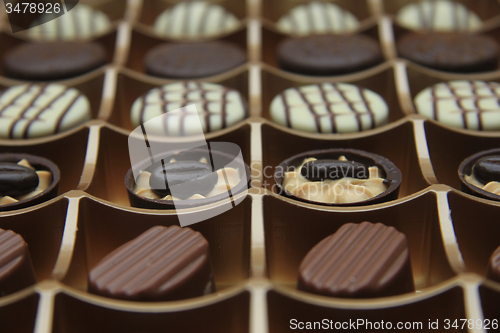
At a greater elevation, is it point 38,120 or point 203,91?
point 203,91

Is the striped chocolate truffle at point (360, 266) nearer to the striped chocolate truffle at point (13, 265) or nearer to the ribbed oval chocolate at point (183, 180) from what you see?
the ribbed oval chocolate at point (183, 180)

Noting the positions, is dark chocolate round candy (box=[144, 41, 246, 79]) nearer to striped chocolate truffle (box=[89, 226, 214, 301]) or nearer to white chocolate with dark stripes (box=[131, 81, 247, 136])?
white chocolate with dark stripes (box=[131, 81, 247, 136])

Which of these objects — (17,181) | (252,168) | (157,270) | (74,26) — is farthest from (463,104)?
(74,26)

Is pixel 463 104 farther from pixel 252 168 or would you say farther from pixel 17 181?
pixel 17 181

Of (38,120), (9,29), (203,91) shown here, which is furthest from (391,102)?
(9,29)

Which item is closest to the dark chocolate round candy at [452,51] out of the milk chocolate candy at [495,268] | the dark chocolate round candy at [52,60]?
the milk chocolate candy at [495,268]

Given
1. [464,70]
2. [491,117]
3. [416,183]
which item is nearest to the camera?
[416,183]

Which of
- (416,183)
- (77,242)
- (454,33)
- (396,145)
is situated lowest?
(77,242)

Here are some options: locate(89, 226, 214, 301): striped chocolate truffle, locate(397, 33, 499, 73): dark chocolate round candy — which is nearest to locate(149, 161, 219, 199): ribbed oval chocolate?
locate(89, 226, 214, 301): striped chocolate truffle

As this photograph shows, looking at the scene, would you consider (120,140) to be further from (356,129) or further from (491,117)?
(491,117)
